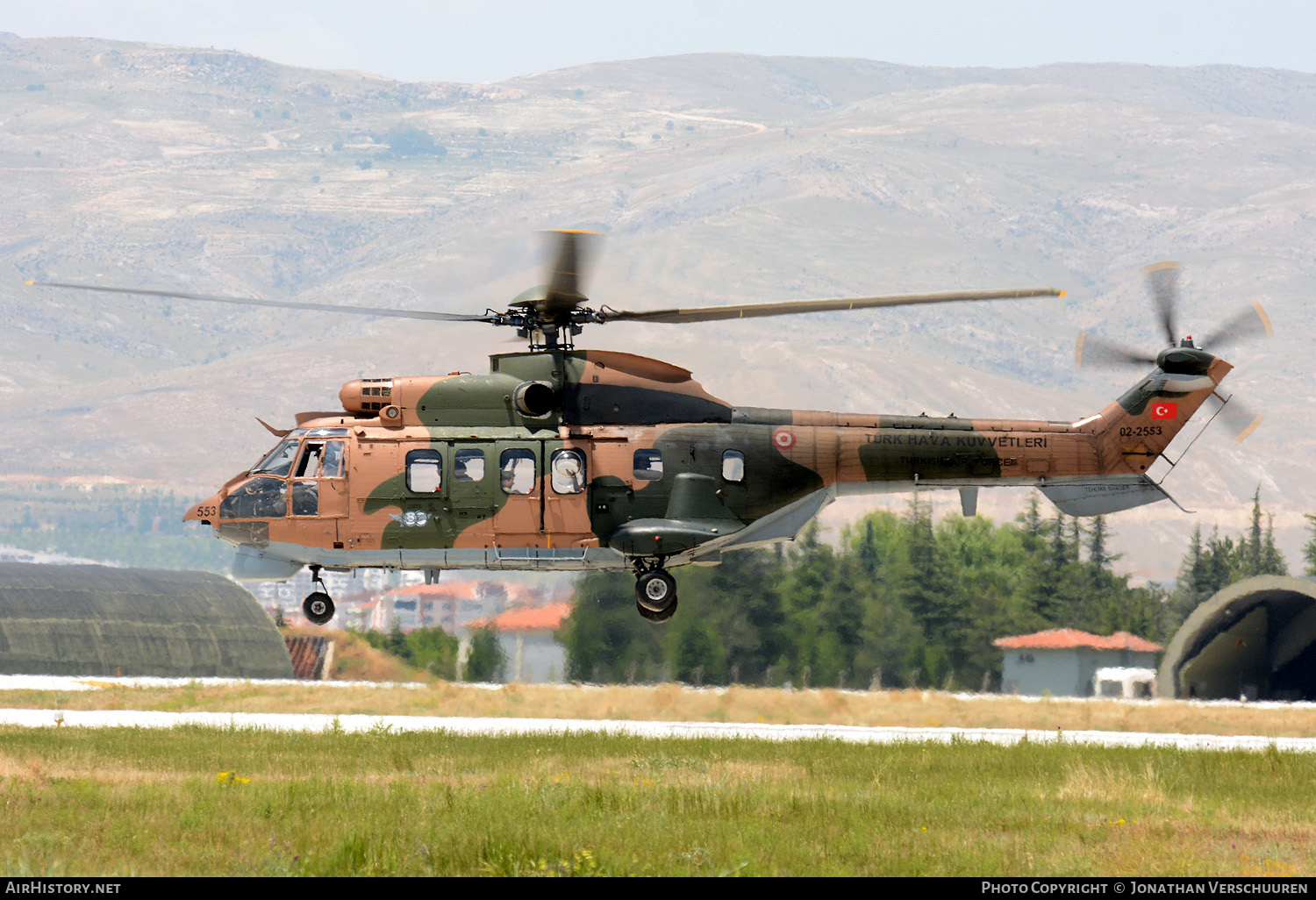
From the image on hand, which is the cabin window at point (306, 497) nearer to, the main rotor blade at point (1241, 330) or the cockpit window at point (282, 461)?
the cockpit window at point (282, 461)

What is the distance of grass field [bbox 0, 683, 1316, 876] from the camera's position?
1555 cm

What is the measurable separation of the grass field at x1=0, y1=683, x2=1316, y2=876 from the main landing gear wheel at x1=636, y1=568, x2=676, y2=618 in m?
2.52

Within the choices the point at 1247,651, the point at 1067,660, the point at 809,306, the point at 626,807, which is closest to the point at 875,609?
the point at 1067,660

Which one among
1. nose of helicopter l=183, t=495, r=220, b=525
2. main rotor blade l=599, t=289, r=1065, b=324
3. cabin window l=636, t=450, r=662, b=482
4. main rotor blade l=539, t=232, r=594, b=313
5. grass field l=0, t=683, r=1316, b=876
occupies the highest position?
main rotor blade l=539, t=232, r=594, b=313

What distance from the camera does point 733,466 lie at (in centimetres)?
2952

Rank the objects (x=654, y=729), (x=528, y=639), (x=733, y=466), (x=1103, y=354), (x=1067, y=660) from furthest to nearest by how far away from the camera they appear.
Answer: (x=528, y=639) < (x=1067, y=660) < (x=654, y=729) < (x=1103, y=354) < (x=733, y=466)

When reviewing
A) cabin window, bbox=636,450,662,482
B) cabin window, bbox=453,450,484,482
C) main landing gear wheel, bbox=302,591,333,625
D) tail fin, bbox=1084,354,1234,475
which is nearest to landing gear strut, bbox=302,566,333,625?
main landing gear wheel, bbox=302,591,333,625

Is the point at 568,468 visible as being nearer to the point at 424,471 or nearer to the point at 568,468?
the point at 568,468

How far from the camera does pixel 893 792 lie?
21281mm

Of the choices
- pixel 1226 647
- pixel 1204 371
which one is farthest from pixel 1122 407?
pixel 1226 647

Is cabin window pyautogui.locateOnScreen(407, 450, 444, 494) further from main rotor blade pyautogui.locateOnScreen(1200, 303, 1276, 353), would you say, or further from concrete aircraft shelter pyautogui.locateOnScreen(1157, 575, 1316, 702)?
concrete aircraft shelter pyautogui.locateOnScreen(1157, 575, 1316, 702)

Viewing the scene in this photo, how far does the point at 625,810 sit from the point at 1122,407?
16.5 metres

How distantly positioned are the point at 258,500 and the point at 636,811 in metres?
13.5
